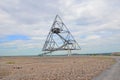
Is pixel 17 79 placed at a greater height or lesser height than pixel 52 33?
lesser

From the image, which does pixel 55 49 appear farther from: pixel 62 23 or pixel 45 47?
pixel 62 23

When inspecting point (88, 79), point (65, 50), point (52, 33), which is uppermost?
point (52, 33)

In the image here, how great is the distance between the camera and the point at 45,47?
9538cm

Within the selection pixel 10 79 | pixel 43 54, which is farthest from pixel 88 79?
pixel 43 54

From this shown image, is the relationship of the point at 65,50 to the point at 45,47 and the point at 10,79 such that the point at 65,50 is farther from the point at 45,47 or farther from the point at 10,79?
the point at 10,79

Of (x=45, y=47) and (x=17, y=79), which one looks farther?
(x=45, y=47)

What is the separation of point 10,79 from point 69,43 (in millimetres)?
71559

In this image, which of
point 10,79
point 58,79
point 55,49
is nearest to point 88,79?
point 58,79

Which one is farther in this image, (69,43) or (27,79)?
(69,43)

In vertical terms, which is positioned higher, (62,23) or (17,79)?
(62,23)

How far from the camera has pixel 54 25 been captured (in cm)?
9675

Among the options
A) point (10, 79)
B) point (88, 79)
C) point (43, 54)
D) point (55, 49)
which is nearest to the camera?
point (88, 79)

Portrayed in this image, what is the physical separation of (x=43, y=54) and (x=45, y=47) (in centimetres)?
612

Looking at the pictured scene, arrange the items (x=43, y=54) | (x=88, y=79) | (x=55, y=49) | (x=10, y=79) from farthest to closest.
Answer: (x=43, y=54) < (x=55, y=49) < (x=10, y=79) < (x=88, y=79)
